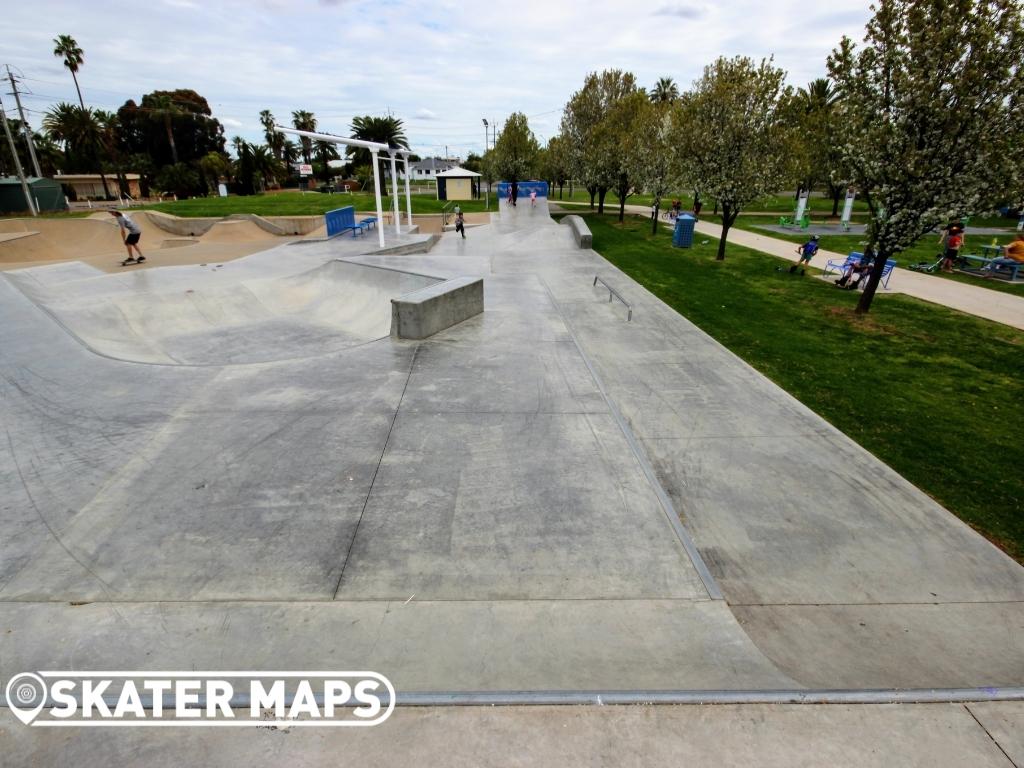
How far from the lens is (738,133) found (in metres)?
16.5

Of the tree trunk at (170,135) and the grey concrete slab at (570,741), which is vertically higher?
the tree trunk at (170,135)

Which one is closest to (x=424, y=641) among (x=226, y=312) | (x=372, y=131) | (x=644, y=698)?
(x=644, y=698)

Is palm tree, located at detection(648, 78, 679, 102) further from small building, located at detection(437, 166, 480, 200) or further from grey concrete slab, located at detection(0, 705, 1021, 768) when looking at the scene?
grey concrete slab, located at detection(0, 705, 1021, 768)

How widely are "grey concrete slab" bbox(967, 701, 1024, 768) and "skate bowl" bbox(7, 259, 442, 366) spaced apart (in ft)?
29.7

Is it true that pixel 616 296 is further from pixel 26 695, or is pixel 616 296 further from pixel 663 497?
pixel 26 695


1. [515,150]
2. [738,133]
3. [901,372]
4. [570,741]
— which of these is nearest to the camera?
[570,741]

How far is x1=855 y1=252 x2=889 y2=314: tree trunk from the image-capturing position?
11453mm

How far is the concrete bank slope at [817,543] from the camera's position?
3.48 metres

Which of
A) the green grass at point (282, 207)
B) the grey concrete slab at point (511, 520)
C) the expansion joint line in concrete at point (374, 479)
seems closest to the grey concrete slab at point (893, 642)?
the grey concrete slab at point (511, 520)

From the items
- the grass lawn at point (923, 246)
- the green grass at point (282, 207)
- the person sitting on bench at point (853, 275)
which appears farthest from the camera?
the green grass at point (282, 207)

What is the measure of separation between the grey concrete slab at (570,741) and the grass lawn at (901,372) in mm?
3167

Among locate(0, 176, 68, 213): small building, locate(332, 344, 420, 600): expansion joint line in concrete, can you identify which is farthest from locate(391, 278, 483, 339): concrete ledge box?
locate(0, 176, 68, 213): small building

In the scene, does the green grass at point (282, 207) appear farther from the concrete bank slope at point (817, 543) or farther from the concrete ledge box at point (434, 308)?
the concrete bank slope at point (817, 543)

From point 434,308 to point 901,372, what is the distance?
28.1 feet
